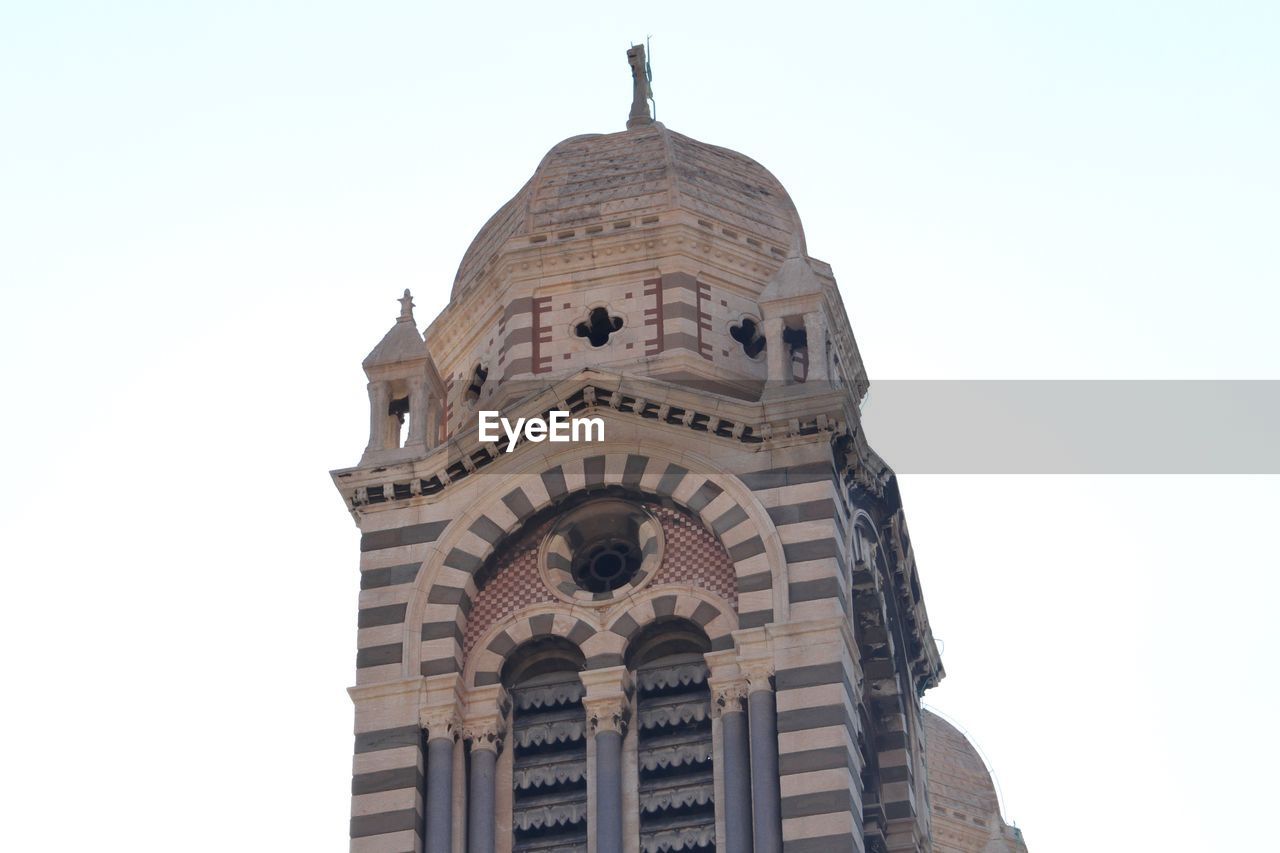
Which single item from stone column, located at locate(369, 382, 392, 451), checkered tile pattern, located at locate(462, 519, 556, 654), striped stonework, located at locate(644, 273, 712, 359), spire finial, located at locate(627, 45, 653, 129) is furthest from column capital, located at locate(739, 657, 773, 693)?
spire finial, located at locate(627, 45, 653, 129)

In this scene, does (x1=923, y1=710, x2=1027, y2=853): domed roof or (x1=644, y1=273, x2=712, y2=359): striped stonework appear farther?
(x1=923, y1=710, x2=1027, y2=853): domed roof

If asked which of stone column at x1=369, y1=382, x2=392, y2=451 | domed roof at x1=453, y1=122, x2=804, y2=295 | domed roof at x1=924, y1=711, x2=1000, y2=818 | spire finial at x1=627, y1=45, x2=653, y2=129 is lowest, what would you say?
stone column at x1=369, y1=382, x2=392, y2=451

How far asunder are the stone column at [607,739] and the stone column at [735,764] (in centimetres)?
121

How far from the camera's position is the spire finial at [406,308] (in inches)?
1775

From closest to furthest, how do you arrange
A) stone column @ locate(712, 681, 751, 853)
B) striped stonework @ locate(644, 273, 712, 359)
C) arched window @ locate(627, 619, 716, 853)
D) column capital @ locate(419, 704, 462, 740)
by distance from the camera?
stone column @ locate(712, 681, 751, 853)
arched window @ locate(627, 619, 716, 853)
column capital @ locate(419, 704, 462, 740)
striped stonework @ locate(644, 273, 712, 359)

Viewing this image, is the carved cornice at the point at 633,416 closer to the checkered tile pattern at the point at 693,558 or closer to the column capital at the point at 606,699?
the checkered tile pattern at the point at 693,558

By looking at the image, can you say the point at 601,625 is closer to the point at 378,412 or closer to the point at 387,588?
the point at 387,588

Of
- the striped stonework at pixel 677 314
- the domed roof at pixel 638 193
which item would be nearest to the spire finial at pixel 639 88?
the domed roof at pixel 638 193

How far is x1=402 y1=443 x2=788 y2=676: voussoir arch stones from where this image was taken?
40594 millimetres

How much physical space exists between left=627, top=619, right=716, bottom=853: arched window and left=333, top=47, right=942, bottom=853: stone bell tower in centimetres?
4

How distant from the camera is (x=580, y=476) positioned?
138 feet

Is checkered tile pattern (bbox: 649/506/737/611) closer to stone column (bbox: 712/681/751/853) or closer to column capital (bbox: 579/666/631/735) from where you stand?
stone column (bbox: 712/681/751/853)

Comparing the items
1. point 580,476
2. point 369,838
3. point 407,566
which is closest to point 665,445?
point 580,476

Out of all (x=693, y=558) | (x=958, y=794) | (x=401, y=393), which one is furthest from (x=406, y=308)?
(x=958, y=794)
